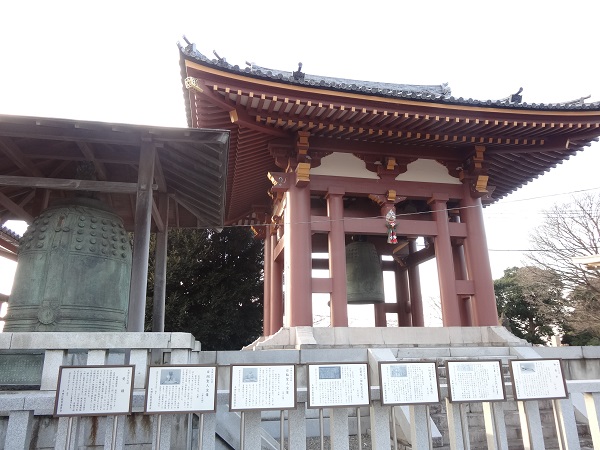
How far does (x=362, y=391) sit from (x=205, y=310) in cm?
1219

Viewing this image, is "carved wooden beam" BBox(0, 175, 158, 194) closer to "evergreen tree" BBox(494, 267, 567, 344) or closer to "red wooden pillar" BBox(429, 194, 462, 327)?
"red wooden pillar" BBox(429, 194, 462, 327)

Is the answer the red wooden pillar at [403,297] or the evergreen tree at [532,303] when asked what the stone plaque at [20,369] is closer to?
the red wooden pillar at [403,297]

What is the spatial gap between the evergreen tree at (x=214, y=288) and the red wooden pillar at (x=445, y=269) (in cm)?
800

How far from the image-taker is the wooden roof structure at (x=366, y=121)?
7.71 m

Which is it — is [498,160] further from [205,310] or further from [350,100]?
[205,310]

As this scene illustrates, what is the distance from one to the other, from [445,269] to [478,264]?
87 cm

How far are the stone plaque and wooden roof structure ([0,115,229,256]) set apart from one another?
6.86ft

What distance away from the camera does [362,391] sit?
119 inches

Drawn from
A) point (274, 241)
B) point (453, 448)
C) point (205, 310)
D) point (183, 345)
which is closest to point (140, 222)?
point (183, 345)

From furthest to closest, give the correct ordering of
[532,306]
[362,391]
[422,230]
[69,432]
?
1. [532,306]
2. [422,230]
3. [362,391]
4. [69,432]

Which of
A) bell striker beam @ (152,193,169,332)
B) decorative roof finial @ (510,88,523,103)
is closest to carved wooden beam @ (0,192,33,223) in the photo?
bell striker beam @ (152,193,169,332)

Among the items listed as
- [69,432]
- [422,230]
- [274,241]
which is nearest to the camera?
[69,432]

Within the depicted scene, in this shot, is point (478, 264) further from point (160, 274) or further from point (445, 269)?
point (160, 274)

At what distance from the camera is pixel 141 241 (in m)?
4.91
